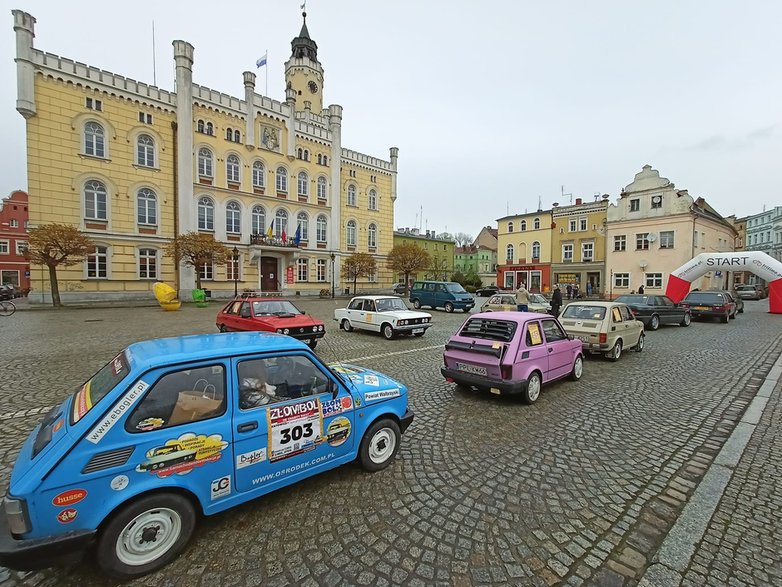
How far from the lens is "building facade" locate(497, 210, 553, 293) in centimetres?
4900

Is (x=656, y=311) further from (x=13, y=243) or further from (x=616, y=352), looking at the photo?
(x=13, y=243)

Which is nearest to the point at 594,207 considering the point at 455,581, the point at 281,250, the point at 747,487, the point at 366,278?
the point at 366,278

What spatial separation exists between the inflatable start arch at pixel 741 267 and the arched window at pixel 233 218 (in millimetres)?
35520

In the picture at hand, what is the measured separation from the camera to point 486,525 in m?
3.21

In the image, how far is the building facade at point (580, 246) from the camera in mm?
43906

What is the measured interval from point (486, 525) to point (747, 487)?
3.12 m

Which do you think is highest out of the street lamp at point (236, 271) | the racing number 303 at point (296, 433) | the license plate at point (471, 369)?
the street lamp at point (236, 271)

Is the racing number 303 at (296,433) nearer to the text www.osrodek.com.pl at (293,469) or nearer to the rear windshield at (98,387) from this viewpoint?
the text www.osrodek.com.pl at (293,469)

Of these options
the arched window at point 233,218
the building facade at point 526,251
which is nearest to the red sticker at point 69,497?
the arched window at point 233,218

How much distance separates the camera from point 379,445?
13.7ft

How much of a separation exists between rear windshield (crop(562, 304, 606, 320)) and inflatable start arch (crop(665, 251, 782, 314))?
17.7 meters

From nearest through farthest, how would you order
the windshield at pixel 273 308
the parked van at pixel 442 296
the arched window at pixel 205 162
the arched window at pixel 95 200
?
the windshield at pixel 273 308
the parked van at pixel 442 296
the arched window at pixel 95 200
the arched window at pixel 205 162

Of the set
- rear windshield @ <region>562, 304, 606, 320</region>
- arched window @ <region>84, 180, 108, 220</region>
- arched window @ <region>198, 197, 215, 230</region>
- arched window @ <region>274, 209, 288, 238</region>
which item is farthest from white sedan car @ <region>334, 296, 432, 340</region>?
arched window @ <region>84, 180, 108, 220</region>

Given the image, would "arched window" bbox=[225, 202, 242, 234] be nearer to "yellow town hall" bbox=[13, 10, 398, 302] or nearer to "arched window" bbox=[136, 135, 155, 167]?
"yellow town hall" bbox=[13, 10, 398, 302]
